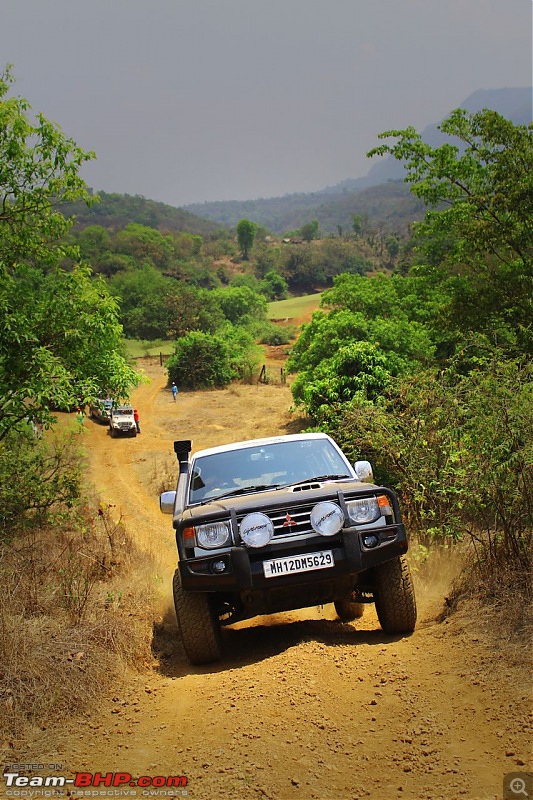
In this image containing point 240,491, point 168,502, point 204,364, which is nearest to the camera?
point 240,491

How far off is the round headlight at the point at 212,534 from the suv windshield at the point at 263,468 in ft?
2.22

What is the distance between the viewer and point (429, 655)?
5207 millimetres

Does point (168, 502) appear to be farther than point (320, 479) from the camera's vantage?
Yes

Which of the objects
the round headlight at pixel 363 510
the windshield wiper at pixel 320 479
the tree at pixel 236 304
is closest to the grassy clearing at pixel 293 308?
the tree at pixel 236 304

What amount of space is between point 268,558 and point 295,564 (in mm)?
208

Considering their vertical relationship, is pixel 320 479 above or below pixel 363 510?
above

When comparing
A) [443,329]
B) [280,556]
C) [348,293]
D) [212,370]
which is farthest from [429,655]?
[212,370]

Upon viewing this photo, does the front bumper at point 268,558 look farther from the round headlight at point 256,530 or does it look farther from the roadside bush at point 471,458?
the roadside bush at point 471,458

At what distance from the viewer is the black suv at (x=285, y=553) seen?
17.0 feet

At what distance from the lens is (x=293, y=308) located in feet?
319

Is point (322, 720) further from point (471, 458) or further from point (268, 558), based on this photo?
point (471, 458)

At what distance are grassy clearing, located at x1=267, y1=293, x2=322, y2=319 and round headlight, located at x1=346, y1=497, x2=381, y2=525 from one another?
82.3 meters

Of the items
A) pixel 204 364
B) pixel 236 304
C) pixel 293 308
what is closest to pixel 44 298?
pixel 204 364

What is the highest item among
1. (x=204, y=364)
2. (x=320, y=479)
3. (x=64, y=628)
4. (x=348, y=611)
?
(x=320, y=479)
